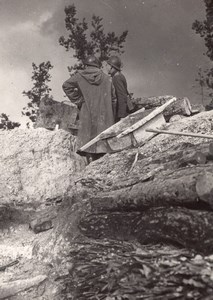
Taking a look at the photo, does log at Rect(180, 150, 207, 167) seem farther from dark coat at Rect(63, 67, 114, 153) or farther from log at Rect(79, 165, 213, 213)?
dark coat at Rect(63, 67, 114, 153)

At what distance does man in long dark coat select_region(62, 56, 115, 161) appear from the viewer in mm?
6555

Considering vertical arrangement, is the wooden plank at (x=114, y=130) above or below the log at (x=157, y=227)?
above

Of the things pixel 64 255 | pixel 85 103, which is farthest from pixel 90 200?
pixel 85 103

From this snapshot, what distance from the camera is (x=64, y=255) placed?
3494mm

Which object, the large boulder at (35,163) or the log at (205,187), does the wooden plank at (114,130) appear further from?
the log at (205,187)

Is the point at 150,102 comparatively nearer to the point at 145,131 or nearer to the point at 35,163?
the point at 145,131

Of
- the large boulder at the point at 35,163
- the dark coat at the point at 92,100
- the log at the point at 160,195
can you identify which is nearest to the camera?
the log at the point at 160,195

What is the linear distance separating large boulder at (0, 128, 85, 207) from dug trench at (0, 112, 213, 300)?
2.26 metres

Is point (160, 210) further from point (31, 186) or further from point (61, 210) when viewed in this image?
point (31, 186)

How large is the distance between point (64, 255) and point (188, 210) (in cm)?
136

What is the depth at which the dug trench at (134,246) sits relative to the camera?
2484 millimetres

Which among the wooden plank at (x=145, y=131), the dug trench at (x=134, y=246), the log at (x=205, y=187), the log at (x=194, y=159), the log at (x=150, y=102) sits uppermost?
the log at (x=150, y=102)

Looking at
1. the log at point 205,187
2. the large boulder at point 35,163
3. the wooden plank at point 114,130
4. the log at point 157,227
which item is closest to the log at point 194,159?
the log at point 157,227

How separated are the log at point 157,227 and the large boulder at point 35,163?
3.02 meters
